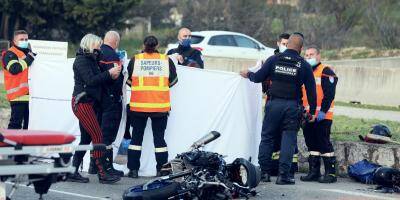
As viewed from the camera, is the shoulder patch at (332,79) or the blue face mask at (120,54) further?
the shoulder patch at (332,79)

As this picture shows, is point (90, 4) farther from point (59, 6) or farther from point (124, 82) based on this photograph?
point (124, 82)

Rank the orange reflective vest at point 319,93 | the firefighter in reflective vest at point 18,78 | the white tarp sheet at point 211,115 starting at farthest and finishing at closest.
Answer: the firefighter in reflective vest at point 18,78 → the white tarp sheet at point 211,115 → the orange reflective vest at point 319,93

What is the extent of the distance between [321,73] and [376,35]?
892 inches

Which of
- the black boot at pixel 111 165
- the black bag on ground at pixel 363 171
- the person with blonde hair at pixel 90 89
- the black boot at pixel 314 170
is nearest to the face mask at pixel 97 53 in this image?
the person with blonde hair at pixel 90 89

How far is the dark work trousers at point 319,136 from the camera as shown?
13.1 meters

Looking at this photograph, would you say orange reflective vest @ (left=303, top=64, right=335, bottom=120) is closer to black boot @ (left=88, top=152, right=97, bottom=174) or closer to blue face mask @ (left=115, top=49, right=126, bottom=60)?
blue face mask @ (left=115, top=49, right=126, bottom=60)

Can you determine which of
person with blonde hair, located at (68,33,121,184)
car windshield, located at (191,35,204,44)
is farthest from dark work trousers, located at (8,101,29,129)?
car windshield, located at (191,35,204,44)

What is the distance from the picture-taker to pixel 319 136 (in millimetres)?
13109

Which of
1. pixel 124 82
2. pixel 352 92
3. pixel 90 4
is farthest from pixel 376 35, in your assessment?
pixel 124 82

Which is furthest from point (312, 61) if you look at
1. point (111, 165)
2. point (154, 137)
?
point (111, 165)

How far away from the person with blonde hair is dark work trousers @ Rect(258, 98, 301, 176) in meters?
1.88

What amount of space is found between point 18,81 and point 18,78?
0.04m

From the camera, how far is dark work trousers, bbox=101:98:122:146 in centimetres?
1274

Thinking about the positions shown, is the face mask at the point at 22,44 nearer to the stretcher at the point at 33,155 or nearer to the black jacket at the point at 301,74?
the black jacket at the point at 301,74
